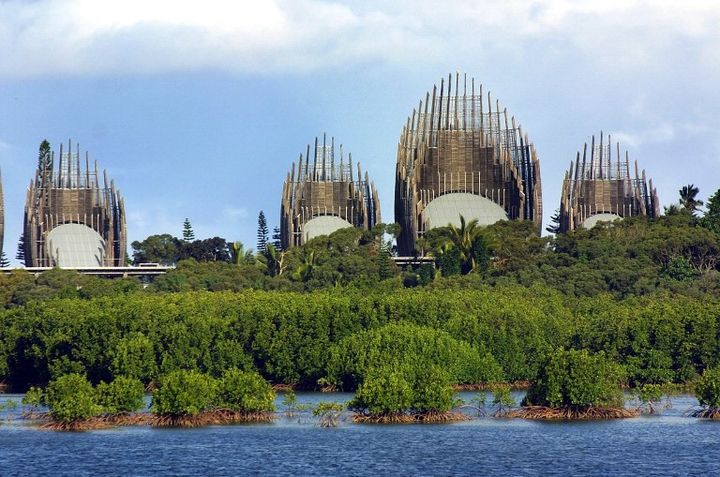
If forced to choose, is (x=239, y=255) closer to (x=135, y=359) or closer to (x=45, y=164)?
(x=45, y=164)

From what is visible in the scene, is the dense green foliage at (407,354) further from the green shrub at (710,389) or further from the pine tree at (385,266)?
the pine tree at (385,266)

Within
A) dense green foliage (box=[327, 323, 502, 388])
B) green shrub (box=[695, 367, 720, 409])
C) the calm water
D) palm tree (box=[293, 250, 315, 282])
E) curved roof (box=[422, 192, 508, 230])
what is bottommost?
the calm water

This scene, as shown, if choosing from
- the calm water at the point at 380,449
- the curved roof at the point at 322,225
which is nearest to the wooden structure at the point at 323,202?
the curved roof at the point at 322,225

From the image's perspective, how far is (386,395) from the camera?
251ft

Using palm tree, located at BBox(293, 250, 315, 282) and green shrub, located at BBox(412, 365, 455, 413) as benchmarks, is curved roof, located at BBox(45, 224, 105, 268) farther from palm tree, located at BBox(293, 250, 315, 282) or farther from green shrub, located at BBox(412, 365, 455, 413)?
green shrub, located at BBox(412, 365, 455, 413)

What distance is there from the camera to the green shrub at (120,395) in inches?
3041

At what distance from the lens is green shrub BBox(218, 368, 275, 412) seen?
77.1 metres

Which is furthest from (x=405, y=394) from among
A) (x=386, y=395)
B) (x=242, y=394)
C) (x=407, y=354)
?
(x=407, y=354)

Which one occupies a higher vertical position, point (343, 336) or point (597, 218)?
point (597, 218)

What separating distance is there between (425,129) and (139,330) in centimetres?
4611

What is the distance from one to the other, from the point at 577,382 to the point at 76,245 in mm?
73025

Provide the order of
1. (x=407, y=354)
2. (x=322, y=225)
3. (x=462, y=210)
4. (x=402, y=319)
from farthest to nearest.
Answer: (x=322, y=225) → (x=462, y=210) → (x=402, y=319) → (x=407, y=354)

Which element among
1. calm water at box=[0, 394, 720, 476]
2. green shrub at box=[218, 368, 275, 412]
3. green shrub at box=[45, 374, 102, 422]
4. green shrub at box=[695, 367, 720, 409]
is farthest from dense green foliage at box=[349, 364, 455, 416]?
green shrub at box=[45, 374, 102, 422]

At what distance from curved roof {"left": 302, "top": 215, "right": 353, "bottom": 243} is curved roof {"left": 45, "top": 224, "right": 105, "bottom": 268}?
47.7ft
